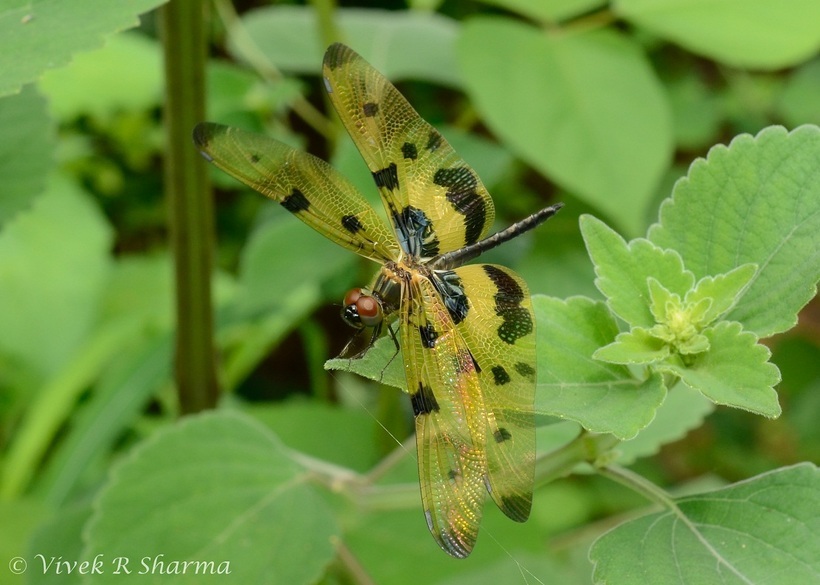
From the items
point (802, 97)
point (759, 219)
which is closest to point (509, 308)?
point (759, 219)

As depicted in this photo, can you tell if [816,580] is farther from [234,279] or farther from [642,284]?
[234,279]

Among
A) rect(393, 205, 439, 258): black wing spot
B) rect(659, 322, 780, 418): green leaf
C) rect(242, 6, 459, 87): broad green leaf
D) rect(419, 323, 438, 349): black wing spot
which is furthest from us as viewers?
rect(242, 6, 459, 87): broad green leaf

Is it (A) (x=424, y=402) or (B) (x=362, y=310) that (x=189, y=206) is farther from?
(A) (x=424, y=402)

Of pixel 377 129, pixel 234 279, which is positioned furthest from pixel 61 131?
pixel 377 129

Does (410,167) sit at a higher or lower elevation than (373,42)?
higher

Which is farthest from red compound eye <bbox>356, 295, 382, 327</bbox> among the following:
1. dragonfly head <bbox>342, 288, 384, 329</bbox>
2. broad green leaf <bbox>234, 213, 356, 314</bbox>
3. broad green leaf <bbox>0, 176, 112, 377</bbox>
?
broad green leaf <bbox>0, 176, 112, 377</bbox>

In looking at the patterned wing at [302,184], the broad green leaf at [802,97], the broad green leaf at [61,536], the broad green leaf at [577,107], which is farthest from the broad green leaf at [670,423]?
the broad green leaf at [802,97]

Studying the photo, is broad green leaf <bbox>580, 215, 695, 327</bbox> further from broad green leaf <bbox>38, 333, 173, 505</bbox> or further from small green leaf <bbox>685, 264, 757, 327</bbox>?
broad green leaf <bbox>38, 333, 173, 505</bbox>
